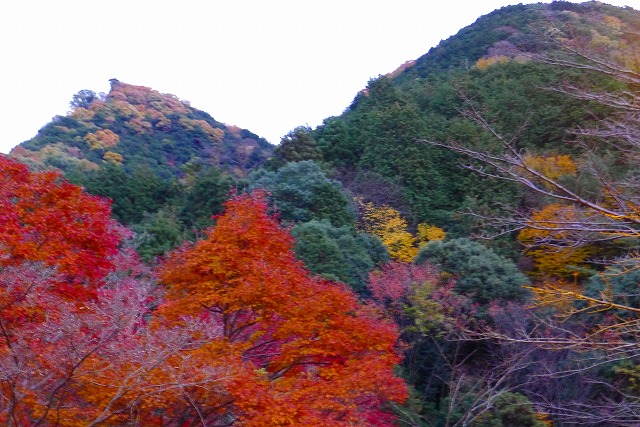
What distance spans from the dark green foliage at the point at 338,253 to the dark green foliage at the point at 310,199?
2252mm

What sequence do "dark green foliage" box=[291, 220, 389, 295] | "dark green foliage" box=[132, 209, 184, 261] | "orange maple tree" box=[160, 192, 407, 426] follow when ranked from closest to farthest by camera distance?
"orange maple tree" box=[160, 192, 407, 426]
"dark green foliage" box=[291, 220, 389, 295]
"dark green foliage" box=[132, 209, 184, 261]

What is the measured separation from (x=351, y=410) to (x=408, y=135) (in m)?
23.3

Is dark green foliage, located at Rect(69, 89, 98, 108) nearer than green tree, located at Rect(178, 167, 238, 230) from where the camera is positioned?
No

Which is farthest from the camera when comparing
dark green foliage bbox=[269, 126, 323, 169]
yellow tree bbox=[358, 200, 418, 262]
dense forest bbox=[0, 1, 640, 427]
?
dark green foliage bbox=[269, 126, 323, 169]

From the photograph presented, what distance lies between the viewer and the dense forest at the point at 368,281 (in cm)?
649

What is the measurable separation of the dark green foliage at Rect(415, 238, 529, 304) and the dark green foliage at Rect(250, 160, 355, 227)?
6.72 meters

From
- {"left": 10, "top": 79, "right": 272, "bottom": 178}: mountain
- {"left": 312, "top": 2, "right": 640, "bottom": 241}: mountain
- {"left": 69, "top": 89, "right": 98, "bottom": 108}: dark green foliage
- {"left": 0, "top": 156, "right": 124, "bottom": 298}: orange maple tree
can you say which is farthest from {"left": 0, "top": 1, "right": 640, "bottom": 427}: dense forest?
{"left": 69, "top": 89, "right": 98, "bottom": 108}: dark green foliage

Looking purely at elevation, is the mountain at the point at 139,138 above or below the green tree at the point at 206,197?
above

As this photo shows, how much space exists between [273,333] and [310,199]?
49.1 ft

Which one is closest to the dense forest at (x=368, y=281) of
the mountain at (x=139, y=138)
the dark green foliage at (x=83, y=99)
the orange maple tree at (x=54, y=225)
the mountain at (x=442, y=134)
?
the orange maple tree at (x=54, y=225)

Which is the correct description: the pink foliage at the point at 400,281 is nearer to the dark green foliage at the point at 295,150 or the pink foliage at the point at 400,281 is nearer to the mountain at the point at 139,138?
the dark green foliage at the point at 295,150

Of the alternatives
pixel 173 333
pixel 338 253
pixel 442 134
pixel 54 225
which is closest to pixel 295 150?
pixel 442 134

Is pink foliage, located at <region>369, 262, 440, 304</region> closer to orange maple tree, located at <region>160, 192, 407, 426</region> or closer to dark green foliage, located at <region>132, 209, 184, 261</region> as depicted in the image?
orange maple tree, located at <region>160, 192, 407, 426</region>

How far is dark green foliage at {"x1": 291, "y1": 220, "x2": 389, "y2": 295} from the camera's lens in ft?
63.8
